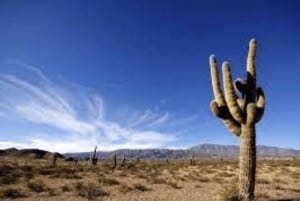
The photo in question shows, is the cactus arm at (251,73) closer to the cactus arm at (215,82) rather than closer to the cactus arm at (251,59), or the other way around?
the cactus arm at (251,59)

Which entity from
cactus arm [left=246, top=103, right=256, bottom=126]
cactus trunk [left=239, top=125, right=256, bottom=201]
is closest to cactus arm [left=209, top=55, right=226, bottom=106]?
cactus arm [left=246, top=103, right=256, bottom=126]

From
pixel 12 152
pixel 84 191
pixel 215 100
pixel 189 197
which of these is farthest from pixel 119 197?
pixel 12 152

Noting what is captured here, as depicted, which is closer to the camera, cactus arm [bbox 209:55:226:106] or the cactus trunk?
the cactus trunk

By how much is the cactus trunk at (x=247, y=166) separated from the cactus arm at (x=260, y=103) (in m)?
0.52

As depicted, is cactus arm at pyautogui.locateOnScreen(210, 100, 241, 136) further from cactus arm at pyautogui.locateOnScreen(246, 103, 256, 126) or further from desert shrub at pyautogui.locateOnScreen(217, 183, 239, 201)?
desert shrub at pyautogui.locateOnScreen(217, 183, 239, 201)

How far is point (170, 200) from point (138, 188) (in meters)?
3.92

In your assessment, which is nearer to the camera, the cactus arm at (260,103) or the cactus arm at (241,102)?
the cactus arm at (260,103)

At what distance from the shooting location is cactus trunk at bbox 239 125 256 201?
1234 cm

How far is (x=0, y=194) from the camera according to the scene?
1468cm

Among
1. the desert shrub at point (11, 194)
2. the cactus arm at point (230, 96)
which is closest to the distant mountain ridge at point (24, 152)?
the desert shrub at point (11, 194)

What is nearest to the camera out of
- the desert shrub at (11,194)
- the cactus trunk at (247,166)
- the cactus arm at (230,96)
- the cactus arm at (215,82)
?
the cactus trunk at (247,166)

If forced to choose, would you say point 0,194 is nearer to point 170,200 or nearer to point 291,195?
point 170,200

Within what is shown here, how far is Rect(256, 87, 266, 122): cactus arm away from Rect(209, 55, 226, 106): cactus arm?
1.21 meters

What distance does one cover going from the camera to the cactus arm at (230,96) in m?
12.8
